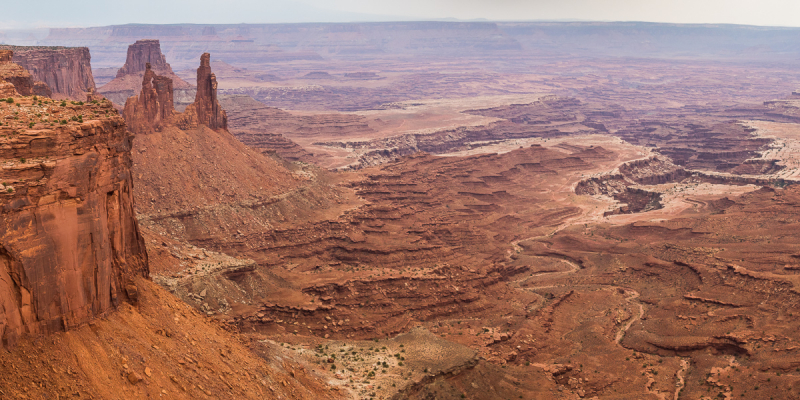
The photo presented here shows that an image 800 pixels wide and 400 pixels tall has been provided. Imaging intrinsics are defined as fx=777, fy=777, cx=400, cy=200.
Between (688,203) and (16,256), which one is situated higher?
(16,256)

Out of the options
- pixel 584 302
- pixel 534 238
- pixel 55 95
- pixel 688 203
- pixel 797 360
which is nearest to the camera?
pixel 797 360

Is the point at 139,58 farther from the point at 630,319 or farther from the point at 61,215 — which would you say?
the point at 61,215

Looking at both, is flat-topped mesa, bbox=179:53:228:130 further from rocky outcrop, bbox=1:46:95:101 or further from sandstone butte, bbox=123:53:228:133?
rocky outcrop, bbox=1:46:95:101

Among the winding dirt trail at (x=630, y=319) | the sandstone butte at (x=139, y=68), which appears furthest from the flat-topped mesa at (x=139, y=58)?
the winding dirt trail at (x=630, y=319)

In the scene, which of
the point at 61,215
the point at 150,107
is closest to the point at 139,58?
the point at 150,107

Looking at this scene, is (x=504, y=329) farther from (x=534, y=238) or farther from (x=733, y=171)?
(x=733, y=171)

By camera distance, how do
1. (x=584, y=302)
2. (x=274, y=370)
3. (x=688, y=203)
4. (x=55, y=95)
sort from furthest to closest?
1. (x=55, y=95)
2. (x=688, y=203)
3. (x=584, y=302)
4. (x=274, y=370)

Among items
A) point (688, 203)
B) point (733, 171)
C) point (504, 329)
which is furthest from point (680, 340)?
point (733, 171)
